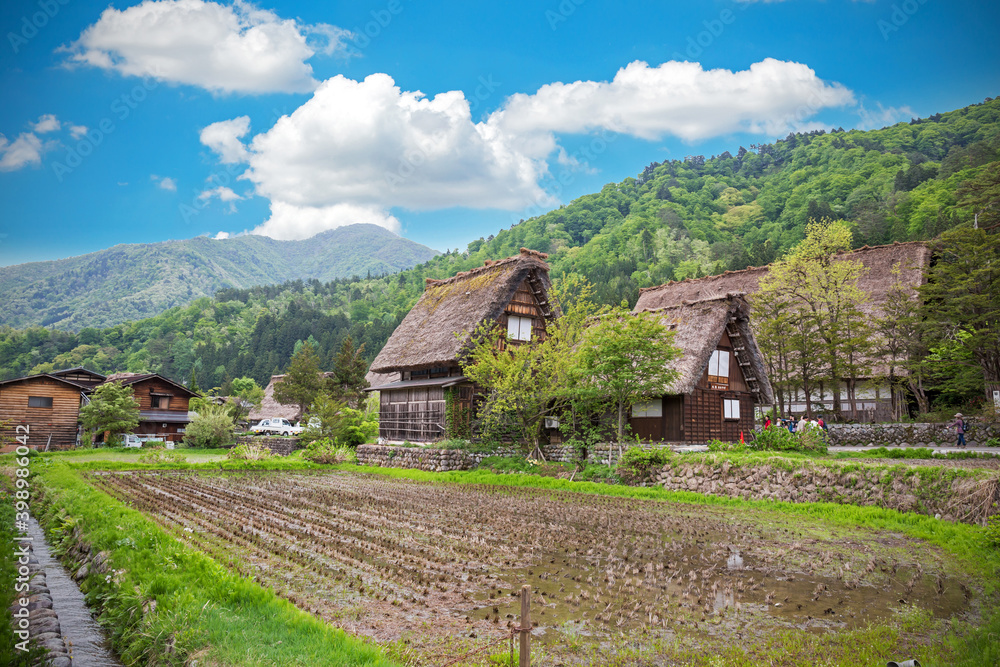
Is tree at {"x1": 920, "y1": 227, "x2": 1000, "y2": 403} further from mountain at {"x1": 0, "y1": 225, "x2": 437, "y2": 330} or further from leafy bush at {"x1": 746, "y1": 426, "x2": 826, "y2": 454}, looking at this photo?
mountain at {"x1": 0, "y1": 225, "x2": 437, "y2": 330}

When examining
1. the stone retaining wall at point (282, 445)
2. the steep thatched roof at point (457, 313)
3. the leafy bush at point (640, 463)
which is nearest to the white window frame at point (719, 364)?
the leafy bush at point (640, 463)

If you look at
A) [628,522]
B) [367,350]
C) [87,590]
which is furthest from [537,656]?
[367,350]

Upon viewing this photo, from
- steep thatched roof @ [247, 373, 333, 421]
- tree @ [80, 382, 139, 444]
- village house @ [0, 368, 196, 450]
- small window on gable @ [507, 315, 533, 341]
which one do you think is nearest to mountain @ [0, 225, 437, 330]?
steep thatched roof @ [247, 373, 333, 421]

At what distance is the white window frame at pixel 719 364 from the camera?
2444cm

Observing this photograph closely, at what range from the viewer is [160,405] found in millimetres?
42531

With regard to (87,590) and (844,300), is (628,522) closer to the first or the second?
(87,590)

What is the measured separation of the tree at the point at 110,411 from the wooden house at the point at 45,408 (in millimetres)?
1156

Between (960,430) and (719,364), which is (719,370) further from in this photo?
(960,430)

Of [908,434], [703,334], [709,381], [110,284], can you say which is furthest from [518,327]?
[110,284]

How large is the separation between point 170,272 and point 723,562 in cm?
16928

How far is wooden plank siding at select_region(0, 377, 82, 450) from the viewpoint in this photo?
32812 mm

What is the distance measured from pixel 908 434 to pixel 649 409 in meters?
9.50

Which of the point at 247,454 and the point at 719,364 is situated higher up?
the point at 719,364

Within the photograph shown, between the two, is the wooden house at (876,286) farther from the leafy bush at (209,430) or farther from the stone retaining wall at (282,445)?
the leafy bush at (209,430)
